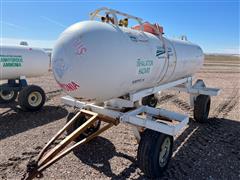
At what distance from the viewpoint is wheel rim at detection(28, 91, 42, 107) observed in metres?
6.66

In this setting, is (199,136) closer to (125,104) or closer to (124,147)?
(124,147)

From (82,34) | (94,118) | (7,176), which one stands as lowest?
(7,176)

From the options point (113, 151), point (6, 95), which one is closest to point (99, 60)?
point (113, 151)

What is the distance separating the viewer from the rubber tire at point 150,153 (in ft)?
10.9

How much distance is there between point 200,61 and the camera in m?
6.52

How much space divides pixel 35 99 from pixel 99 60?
4.54 metres

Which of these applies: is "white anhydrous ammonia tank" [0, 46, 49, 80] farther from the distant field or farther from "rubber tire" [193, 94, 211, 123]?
the distant field

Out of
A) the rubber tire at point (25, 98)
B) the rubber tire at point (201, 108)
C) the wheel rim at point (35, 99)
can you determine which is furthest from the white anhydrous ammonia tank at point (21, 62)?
the rubber tire at point (201, 108)

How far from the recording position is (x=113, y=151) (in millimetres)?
4340

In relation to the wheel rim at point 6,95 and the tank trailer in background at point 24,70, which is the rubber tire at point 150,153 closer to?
the tank trailer in background at point 24,70

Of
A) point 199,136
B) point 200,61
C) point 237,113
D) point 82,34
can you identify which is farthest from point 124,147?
point 237,113

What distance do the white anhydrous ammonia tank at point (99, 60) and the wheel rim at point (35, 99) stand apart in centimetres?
381

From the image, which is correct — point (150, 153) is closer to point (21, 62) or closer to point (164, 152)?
point (164, 152)

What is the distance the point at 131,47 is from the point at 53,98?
5844mm
